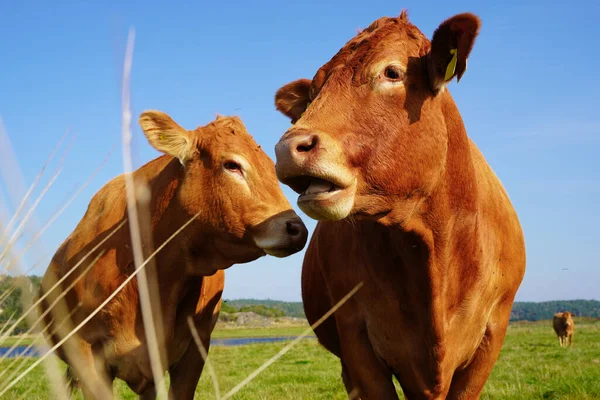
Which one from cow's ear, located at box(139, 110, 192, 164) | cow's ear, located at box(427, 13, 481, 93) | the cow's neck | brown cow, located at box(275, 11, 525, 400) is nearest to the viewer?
brown cow, located at box(275, 11, 525, 400)

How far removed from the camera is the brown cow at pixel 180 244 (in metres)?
5.38

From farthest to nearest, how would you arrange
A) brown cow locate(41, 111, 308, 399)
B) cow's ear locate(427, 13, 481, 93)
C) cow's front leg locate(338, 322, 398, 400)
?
brown cow locate(41, 111, 308, 399), cow's front leg locate(338, 322, 398, 400), cow's ear locate(427, 13, 481, 93)

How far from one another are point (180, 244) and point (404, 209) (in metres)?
2.70

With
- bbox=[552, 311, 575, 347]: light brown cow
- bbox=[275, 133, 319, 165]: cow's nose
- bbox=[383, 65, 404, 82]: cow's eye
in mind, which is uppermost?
bbox=[383, 65, 404, 82]: cow's eye

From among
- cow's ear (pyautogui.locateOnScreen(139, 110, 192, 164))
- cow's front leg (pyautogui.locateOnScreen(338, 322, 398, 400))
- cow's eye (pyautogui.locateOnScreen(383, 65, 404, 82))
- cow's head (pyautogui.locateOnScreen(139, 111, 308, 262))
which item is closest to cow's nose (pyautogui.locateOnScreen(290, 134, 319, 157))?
cow's eye (pyautogui.locateOnScreen(383, 65, 404, 82))

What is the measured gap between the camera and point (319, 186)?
3029 mm

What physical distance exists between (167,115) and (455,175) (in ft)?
10.3

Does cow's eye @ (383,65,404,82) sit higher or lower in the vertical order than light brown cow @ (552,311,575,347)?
higher

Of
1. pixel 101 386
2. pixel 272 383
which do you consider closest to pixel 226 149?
pixel 101 386

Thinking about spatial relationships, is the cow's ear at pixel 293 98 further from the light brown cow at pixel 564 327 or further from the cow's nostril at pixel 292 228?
the light brown cow at pixel 564 327

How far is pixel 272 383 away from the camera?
1028cm

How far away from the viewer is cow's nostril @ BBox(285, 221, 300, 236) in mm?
5133

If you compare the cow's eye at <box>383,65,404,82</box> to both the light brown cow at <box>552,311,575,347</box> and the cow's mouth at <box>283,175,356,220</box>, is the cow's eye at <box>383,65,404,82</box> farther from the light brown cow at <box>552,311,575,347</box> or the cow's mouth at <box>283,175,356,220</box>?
the light brown cow at <box>552,311,575,347</box>

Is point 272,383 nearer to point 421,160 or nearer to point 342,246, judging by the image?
point 342,246
